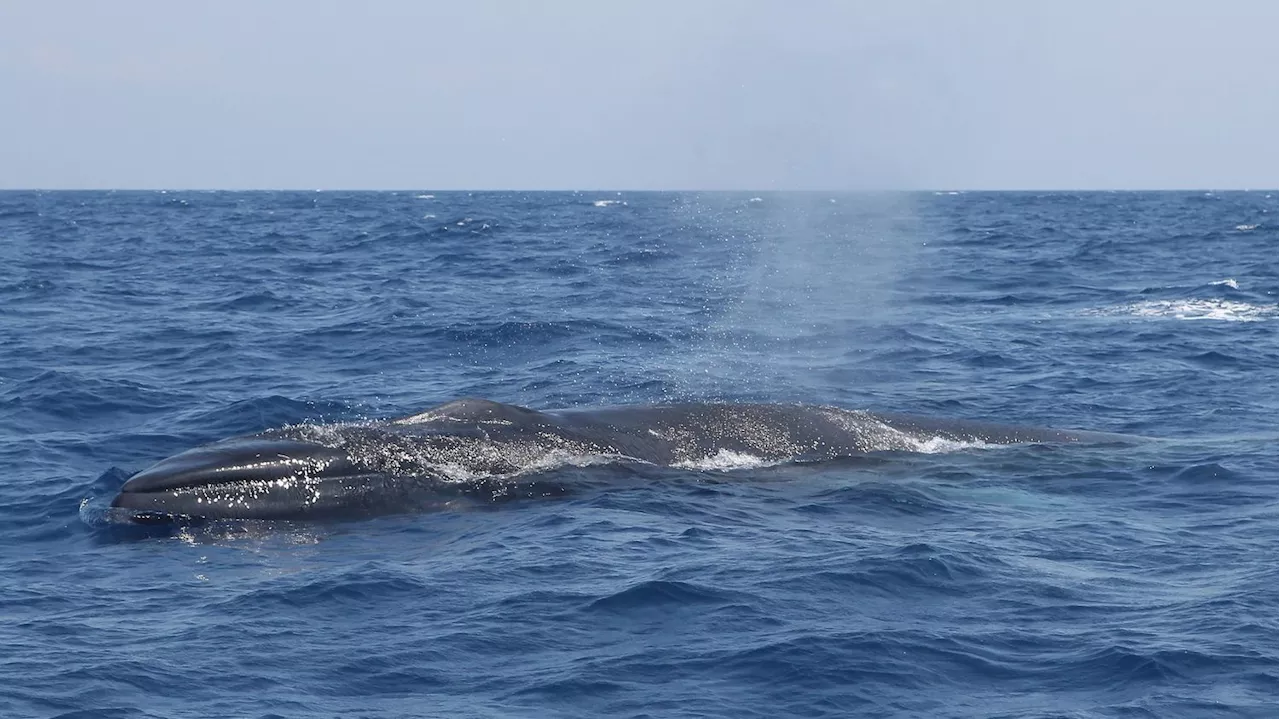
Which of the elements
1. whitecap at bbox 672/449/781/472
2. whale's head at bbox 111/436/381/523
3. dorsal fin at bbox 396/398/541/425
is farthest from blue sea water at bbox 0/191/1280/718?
dorsal fin at bbox 396/398/541/425

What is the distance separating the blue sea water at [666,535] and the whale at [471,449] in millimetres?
372

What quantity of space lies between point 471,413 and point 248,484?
289 cm

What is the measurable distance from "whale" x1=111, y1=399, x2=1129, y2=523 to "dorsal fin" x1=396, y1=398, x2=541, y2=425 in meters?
0.01

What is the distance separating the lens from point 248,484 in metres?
14.5

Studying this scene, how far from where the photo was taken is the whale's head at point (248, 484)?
1427 cm

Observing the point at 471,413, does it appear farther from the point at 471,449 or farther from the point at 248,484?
the point at 248,484

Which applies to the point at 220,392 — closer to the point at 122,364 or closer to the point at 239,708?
the point at 122,364

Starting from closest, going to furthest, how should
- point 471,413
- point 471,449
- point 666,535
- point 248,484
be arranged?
point 666,535
point 248,484
point 471,449
point 471,413

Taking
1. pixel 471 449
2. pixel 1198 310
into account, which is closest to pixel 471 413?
pixel 471 449

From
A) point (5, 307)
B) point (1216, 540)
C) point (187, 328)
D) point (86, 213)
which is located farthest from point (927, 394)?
point (86, 213)

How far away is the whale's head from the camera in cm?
1427

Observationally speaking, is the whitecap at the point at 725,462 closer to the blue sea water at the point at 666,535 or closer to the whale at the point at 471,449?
the whale at the point at 471,449

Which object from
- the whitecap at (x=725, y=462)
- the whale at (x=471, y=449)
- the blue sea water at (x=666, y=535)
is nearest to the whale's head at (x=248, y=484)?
the whale at (x=471, y=449)

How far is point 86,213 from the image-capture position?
9350 cm
